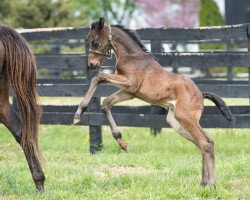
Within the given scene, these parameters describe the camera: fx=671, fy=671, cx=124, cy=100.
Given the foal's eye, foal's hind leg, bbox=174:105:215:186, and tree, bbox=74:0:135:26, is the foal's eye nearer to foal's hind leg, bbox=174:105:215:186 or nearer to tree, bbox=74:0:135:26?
foal's hind leg, bbox=174:105:215:186

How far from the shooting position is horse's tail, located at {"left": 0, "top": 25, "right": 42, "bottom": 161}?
6.17 m

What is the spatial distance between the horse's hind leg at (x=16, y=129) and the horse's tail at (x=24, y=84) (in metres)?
0.06

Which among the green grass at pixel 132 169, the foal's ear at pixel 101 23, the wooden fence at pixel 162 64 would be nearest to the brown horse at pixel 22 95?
the green grass at pixel 132 169

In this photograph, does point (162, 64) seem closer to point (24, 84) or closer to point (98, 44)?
point (98, 44)

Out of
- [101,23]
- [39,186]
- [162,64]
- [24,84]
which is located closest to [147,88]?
[101,23]

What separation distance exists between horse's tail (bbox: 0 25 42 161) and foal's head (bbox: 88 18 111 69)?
2.70 ft

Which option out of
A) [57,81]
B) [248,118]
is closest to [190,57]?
[248,118]

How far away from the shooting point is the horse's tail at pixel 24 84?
243 inches

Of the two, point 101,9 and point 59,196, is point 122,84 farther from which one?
point 101,9

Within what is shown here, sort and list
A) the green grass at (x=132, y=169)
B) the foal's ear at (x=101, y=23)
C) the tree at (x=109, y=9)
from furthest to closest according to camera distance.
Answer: the tree at (x=109, y=9) → the foal's ear at (x=101, y=23) → the green grass at (x=132, y=169)

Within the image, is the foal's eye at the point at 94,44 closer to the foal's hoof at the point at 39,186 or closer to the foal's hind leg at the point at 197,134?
the foal's hind leg at the point at 197,134

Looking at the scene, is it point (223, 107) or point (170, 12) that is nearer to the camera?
point (223, 107)

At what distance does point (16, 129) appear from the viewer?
20.7ft

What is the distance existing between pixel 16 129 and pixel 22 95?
1.17 feet
